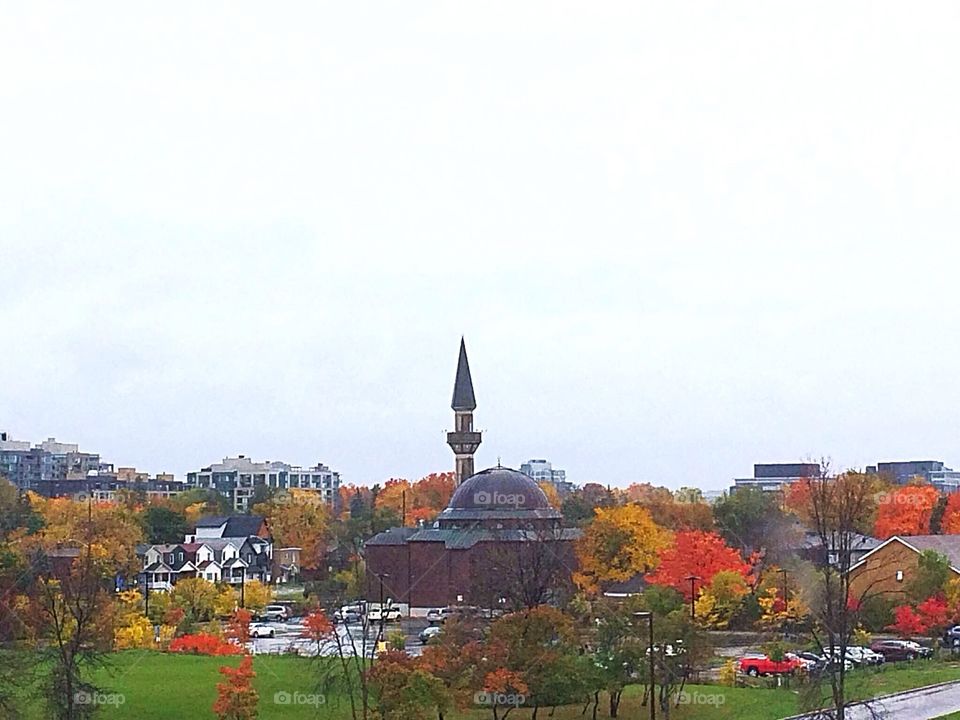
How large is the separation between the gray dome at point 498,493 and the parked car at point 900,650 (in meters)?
22.9

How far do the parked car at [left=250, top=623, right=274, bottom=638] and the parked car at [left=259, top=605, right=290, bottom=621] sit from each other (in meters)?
6.64

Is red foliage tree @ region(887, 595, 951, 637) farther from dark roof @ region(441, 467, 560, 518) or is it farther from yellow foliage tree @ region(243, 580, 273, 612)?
yellow foliage tree @ region(243, 580, 273, 612)

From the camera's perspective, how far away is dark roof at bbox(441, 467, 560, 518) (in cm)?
5853

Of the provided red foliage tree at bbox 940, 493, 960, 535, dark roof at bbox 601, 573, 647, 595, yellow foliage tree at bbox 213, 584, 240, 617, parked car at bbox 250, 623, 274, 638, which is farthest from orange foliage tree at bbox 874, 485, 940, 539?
parked car at bbox 250, 623, 274, 638

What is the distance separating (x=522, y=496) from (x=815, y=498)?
35.8 metres

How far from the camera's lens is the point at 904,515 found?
66125 mm

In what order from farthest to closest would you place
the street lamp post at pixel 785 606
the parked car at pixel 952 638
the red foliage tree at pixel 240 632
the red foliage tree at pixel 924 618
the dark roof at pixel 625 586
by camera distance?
1. the dark roof at pixel 625 586
2. the street lamp post at pixel 785 606
3. the red foliage tree at pixel 924 618
4. the parked car at pixel 952 638
5. the red foliage tree at pixel 240 632

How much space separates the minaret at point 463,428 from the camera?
68.4 meters

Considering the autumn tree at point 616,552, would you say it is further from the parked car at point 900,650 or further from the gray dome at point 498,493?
the parked car at point 900,650

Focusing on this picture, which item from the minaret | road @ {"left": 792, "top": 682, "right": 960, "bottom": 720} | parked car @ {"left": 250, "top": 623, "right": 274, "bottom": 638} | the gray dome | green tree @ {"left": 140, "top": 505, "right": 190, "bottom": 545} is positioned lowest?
road @ {"left": 792, "top": 682, "right": 960, "bottom": 720}

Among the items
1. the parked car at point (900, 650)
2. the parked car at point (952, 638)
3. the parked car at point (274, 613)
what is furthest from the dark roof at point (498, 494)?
the parked car at point (900, 650)

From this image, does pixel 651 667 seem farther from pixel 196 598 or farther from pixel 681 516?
pixel 681 516

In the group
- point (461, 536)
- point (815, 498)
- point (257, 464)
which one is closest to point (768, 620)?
point (461, 536)

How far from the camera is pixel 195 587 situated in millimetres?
49188
